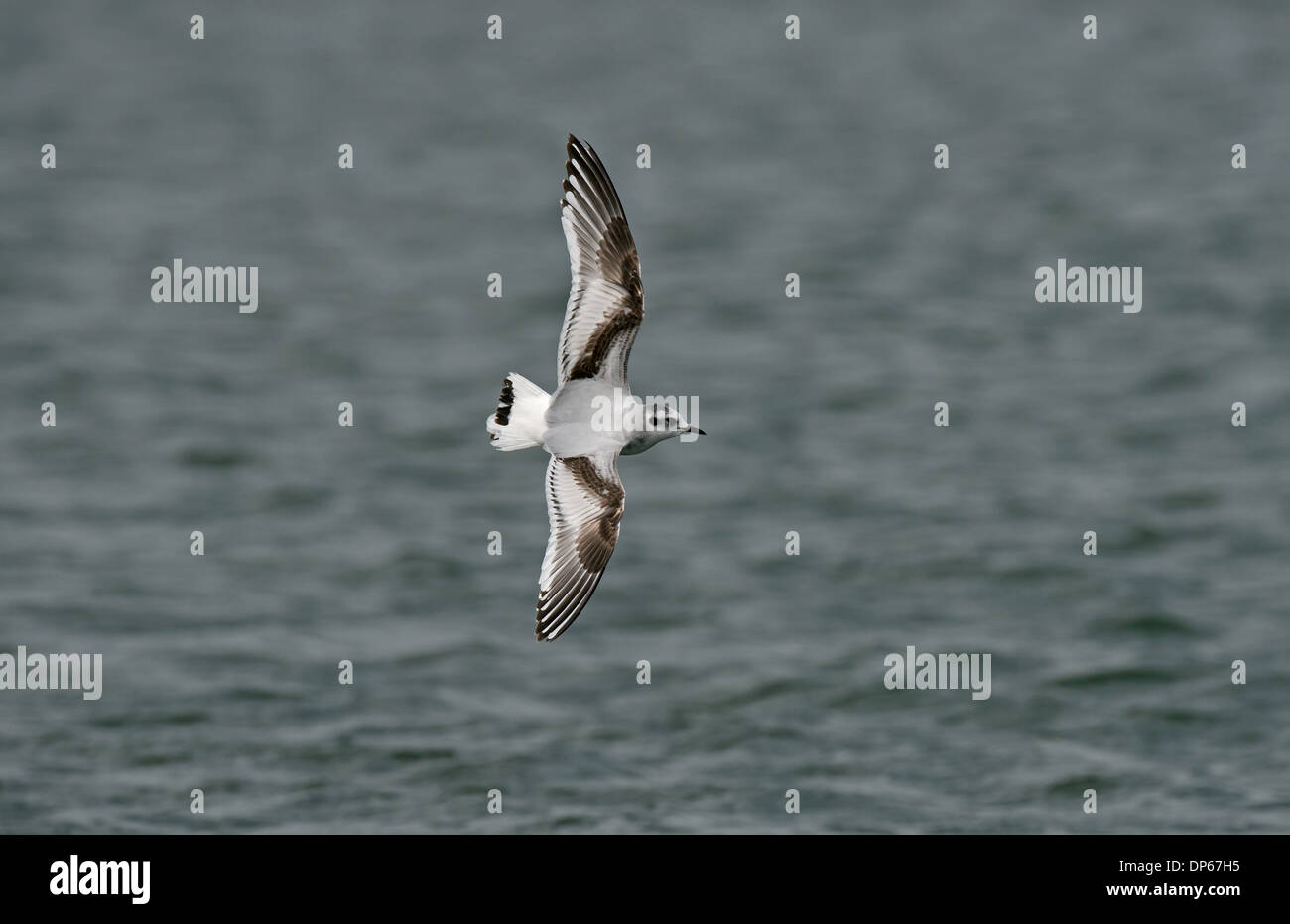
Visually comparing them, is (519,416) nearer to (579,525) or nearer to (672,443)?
(579,525)

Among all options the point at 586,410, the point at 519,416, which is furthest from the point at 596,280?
the point at 519,416

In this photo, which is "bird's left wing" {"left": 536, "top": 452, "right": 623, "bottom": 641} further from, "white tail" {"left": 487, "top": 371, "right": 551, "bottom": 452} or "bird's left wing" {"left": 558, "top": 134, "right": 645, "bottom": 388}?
"bird's left wing" {"left": 558, "top": 134, "right": 645, "bottom": 388}

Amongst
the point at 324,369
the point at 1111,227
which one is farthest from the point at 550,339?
the point at 1111,227

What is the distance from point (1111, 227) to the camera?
4359 centimetres

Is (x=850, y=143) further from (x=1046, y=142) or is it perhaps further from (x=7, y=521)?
(x=7, y=521)

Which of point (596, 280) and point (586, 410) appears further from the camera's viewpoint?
point (596, 280)

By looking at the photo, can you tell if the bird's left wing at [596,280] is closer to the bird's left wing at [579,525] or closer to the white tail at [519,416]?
the white tail at [519,416]

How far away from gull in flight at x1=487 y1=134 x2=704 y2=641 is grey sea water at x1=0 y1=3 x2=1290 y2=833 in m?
11.5

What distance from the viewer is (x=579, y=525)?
1419cm

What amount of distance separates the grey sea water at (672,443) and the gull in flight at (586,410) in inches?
451

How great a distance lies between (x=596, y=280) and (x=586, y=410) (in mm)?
1005

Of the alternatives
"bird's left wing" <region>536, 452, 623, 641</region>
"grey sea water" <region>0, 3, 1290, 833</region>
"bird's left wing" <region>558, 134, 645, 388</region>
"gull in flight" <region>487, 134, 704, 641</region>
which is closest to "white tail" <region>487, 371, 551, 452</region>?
"gull in flight" <region>487, 134, 704, 641</region>

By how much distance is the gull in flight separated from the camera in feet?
44.4

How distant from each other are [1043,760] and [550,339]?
15.1 m
